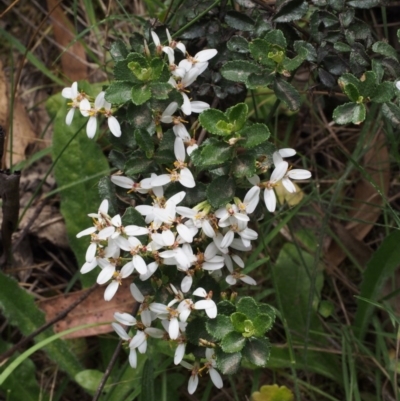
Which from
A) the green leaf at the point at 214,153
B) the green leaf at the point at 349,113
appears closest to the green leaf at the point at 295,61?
the green leaf at the point at 349,113

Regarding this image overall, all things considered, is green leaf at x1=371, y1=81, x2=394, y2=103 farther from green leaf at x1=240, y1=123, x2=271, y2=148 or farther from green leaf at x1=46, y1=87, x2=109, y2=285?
green leaf at x1=46, y1=87, x2=109, y2=285

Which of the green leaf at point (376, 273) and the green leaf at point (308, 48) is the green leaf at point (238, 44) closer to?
the green leaf at point (308, 48)

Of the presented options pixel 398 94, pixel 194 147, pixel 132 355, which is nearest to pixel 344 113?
pixel 398 94

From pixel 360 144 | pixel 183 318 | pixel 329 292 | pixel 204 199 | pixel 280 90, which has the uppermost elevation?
pixel 280 90

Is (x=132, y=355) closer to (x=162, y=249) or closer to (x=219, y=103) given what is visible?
(x=162, y=249)

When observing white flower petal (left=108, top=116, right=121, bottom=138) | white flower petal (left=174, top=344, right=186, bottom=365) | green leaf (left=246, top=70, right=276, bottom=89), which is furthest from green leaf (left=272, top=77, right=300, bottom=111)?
white flower petal (left=174, top=344, right=186, bottom=365)

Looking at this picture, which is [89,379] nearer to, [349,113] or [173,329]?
[173,329]
